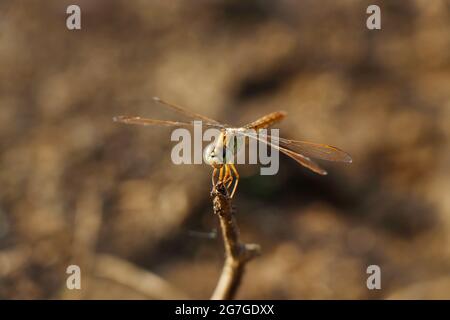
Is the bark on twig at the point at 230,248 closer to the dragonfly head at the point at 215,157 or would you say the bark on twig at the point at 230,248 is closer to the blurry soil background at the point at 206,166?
the dragonfly head at the point at 215,157

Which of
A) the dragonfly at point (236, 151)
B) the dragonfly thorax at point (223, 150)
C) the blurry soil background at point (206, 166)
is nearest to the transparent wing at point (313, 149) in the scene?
the dragonfly at point (236, 151)

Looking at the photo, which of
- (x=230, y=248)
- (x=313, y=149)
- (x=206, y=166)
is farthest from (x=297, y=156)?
(x=206, y=166)

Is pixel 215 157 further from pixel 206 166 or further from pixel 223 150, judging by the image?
pixel 206 166

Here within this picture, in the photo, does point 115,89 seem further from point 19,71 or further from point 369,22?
point 369,22

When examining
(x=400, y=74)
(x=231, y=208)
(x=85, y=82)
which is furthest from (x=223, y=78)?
(x=231, y=208)

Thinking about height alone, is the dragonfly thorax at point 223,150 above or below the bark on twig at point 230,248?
above

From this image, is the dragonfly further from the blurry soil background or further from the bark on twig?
the blurry soil background

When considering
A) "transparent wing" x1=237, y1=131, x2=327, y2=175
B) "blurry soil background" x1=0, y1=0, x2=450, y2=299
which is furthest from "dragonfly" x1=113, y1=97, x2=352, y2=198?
"blurry soil background" x1=0, y1=0, x2=450, y2=299
